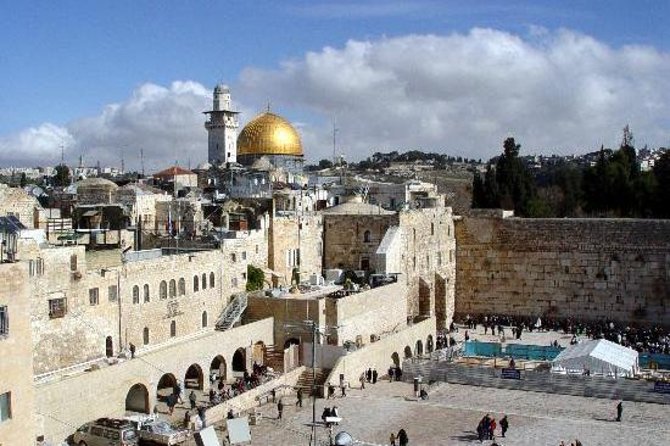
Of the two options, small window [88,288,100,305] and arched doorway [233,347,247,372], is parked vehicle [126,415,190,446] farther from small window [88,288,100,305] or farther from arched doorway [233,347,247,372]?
arched doorway [233,347,247,372]

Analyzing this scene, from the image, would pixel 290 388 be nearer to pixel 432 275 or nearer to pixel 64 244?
pixel 64 244


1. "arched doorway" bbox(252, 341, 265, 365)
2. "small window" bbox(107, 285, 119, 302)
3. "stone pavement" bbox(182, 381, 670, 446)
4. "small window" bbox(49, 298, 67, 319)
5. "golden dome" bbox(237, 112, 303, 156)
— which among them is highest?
"golden dome" bbox(237, 112, 303, 156)

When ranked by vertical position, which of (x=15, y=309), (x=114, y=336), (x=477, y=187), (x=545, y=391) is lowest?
(x=545, y=391)

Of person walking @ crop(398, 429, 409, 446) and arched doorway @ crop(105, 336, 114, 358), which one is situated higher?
arched doorway @ crop(105, 336, 114, 358)

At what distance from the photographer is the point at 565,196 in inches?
2372

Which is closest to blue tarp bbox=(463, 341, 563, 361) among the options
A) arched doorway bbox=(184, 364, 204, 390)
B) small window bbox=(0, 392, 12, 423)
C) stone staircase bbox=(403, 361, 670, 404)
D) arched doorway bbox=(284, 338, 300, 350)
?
stone staircase bbox=(403, 361, 670, 404)

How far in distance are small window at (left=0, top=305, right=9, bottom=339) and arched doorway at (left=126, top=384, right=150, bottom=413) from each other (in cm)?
871

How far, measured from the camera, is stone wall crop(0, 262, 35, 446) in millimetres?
14078

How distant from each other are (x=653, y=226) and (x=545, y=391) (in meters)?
14.3

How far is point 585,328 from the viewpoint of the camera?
127 ft

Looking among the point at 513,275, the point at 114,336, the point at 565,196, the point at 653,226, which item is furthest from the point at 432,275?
the point at 565,196

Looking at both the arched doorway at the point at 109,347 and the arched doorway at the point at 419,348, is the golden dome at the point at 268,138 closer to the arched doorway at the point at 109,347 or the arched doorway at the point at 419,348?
the arched doorway at the point at 419,348

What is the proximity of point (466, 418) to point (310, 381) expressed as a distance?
5182mm

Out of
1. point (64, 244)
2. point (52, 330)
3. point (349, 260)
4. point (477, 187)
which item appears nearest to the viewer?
point (52, 330)
